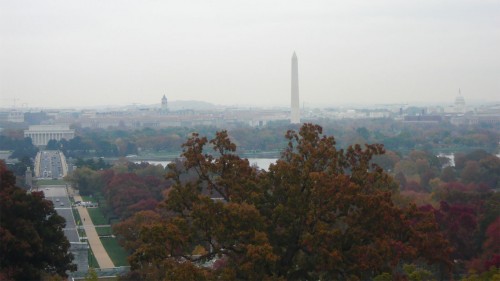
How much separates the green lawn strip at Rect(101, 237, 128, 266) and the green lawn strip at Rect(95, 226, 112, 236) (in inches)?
27.2

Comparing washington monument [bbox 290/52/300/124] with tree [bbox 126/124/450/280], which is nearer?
tree [bbox 126/124/450/280]

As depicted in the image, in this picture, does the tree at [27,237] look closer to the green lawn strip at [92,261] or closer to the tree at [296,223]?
the tree at [296,223]

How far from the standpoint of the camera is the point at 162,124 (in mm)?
100938

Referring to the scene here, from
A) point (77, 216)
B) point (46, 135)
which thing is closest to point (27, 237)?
point (77, 216)

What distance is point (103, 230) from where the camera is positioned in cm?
2455

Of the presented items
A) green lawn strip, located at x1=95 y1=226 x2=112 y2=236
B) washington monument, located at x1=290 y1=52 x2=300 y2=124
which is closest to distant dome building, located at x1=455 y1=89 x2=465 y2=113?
washington monument, located at x1=290 y1=52 x2=300 y2=124

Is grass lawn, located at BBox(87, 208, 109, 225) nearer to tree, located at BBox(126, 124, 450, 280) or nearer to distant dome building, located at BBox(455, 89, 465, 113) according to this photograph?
tree, located at BBox(126, 124, 450, 280)

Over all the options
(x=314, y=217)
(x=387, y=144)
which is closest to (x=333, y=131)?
(x=387, y=144)

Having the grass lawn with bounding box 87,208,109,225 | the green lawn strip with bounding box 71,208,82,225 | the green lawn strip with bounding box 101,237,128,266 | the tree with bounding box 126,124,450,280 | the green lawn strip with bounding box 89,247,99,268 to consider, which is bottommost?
the grass lawn with bounding box 87,208,109,225

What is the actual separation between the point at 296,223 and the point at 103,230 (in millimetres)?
16461

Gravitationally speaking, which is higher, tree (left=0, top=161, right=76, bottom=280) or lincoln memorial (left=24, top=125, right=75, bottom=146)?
tree (left=0, top=161, right=76, bottom=280)

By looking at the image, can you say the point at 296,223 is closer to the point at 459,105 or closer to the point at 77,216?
the point at 77,216

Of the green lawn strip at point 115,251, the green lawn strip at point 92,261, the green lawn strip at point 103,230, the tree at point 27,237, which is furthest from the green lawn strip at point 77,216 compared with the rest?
the tree at point 27,237

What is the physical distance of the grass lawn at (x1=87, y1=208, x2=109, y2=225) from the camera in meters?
26.3
